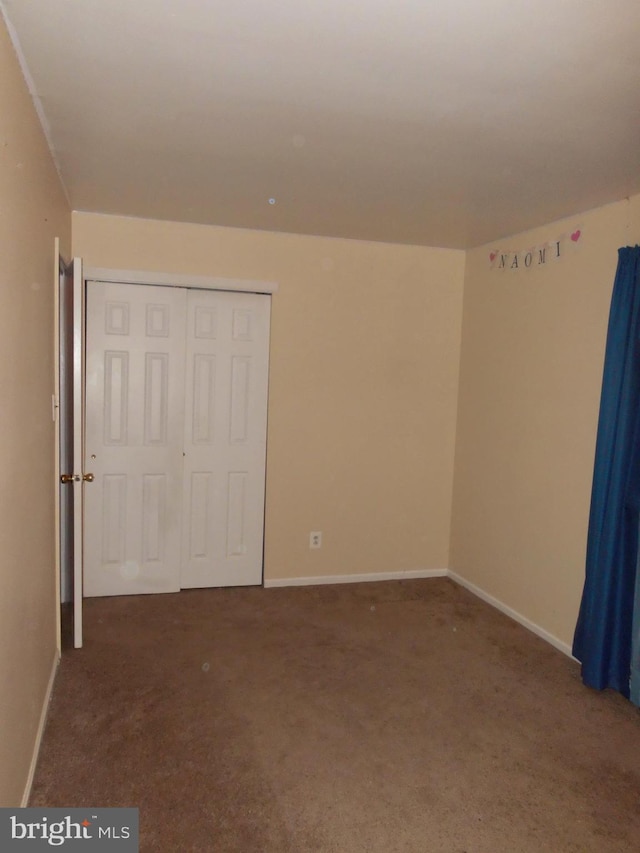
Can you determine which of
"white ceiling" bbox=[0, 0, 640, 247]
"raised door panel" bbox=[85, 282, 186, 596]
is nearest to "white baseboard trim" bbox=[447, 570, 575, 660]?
"raised door panel" bbox=[85, 282, 186, 596]

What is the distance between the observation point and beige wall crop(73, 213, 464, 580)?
4152 millimetres

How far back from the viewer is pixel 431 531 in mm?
4629

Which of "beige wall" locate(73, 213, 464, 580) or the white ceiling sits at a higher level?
the white ceiling

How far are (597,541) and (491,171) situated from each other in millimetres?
1837

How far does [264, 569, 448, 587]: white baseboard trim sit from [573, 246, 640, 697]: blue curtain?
1660 millimetres

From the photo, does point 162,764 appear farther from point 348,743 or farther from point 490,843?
point 490,843

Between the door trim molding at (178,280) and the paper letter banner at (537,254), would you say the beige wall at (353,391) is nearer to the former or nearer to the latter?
the door trim molding at (178,280)

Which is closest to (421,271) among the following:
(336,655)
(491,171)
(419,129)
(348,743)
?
(491,171)

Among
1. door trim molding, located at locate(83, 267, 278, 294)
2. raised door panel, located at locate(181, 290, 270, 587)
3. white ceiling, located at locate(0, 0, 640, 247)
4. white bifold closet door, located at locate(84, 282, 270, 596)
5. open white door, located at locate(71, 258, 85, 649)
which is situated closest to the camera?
white ceiling, located at locate(0, 0, 640, 247)

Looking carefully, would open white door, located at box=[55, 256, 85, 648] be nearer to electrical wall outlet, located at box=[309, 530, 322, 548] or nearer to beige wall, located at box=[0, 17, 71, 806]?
beige wall, located at box=[0, 17, 71, 806]

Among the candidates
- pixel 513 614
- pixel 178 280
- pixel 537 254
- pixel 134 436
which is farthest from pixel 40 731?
pixel 537 254

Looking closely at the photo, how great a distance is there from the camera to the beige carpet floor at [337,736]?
81.7 inches

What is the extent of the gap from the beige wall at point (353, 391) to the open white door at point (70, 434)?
940mm

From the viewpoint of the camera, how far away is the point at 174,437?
4.06 m
